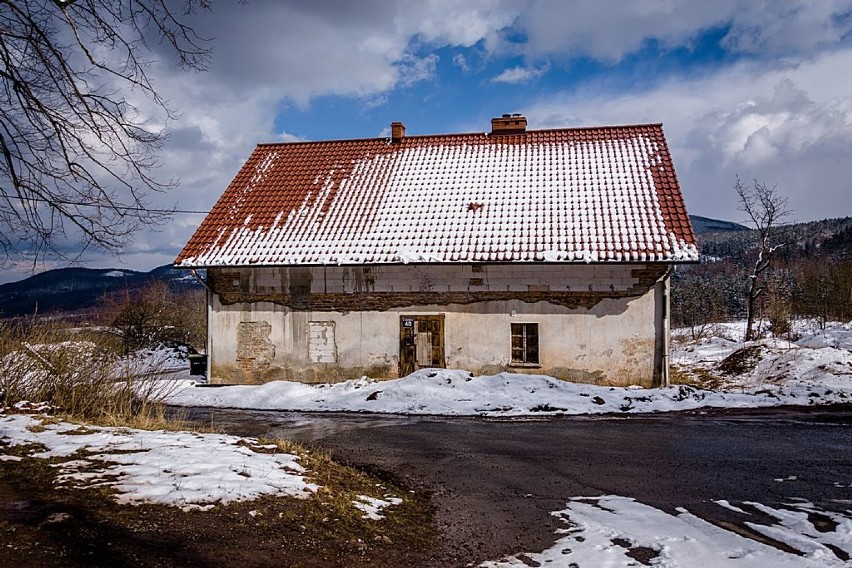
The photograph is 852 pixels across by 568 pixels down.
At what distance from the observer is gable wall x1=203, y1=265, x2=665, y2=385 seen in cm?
1466

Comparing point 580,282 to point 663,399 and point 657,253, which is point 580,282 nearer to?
point 657,253

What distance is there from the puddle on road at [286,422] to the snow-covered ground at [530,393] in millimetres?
723

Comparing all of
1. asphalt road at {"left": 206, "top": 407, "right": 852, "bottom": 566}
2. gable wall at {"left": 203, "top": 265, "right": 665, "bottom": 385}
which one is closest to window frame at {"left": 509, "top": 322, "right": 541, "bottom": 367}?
gable wall at {"left": 203, "top": 265, "right": 665, "bottom": 385}

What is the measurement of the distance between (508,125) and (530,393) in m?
10.1

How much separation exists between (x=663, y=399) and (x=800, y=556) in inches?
341

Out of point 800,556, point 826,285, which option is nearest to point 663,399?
point 800,556

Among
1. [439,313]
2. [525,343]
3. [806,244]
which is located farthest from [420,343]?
[806,244]

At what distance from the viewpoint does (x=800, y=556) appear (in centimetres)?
455

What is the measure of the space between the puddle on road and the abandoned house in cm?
331

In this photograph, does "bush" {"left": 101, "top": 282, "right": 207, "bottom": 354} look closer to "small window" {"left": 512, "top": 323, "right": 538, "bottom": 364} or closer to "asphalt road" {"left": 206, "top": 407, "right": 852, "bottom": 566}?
"small window" {"left": 512, "top": 323, "right": 538, "bottom": 364}

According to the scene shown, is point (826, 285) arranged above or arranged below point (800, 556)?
above

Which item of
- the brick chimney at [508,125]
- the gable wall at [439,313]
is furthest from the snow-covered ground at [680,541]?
the brick chimney at [508,125]

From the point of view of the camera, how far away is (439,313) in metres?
15.5

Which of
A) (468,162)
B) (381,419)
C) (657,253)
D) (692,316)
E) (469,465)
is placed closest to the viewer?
(469,465)
